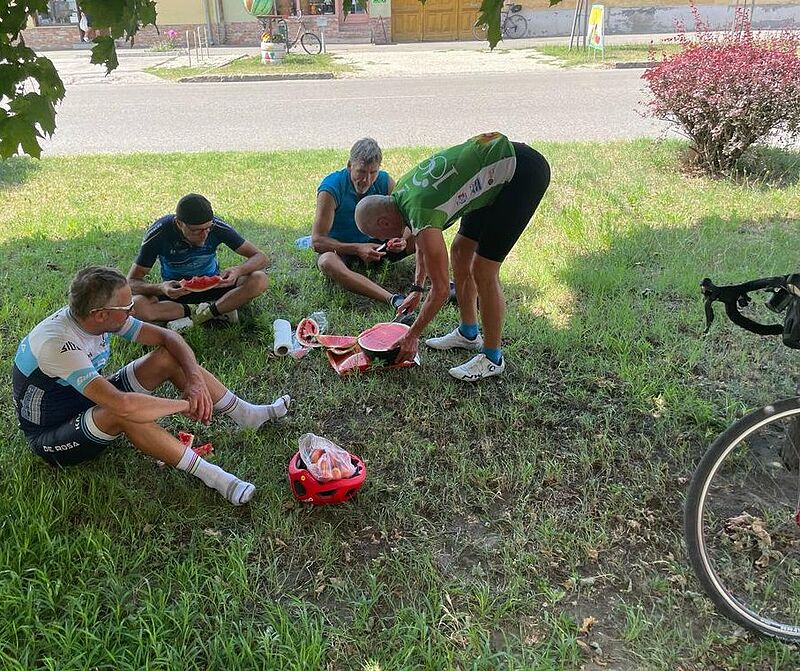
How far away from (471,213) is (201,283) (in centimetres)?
170

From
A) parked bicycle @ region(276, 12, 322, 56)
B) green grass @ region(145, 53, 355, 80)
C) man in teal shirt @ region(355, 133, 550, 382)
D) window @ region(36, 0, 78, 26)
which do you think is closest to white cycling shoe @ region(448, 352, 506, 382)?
man in teal shirt @ region(355, 133, 550, 382)

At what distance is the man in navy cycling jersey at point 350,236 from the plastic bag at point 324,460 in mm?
1654

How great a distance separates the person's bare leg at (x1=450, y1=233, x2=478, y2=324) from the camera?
11.7 feet

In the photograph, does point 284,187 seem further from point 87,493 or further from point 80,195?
point 87,493

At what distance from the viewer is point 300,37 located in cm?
2214

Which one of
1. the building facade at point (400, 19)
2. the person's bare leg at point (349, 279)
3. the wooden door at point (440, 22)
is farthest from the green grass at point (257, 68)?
the person's bare leg at point (349, 279)

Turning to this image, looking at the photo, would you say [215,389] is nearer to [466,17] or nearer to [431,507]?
[431,507]

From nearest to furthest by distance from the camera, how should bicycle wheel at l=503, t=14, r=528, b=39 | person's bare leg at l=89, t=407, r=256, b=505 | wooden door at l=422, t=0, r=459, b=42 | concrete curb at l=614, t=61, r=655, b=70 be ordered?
1. person's bare leg at l=89, t=407, r=256, b=505
2. concrete curb at l=614, t=61, r=655, b=70
3. wooden door at l=422, t=0, r=459, b=42
4. bicycle wheel at l=503, t=14, r=528, b=39

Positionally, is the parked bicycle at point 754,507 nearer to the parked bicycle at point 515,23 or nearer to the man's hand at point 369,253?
the man's hand at point 369,253

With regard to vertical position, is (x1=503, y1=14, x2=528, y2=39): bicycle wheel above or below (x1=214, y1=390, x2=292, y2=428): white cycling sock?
above

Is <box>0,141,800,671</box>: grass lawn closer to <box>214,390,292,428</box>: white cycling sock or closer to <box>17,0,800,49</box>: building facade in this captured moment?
<box>214,390,292,428</box>: white cycling sock

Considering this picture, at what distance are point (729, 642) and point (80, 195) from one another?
705 centimetres

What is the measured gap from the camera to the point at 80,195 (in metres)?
6.98

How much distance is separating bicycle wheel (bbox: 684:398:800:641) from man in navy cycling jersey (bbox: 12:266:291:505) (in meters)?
1.70
